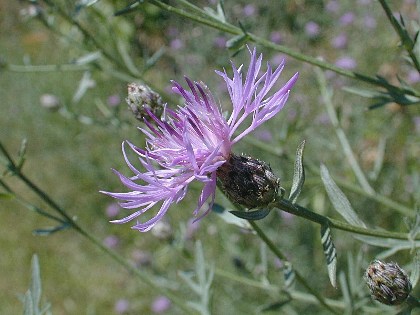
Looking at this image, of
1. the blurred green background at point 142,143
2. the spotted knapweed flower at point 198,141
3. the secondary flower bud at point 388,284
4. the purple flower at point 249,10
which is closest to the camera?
the spotted knapweed flower at point 198,141

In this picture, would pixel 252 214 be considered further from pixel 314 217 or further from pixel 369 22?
pixel 369 22

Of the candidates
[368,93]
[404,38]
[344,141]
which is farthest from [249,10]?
[404,38]

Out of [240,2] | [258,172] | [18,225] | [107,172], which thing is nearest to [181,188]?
[258,172]

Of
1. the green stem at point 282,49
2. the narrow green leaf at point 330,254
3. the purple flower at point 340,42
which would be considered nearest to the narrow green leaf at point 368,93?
the green stem at point 282,49

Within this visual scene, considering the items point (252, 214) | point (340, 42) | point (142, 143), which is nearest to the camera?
point (252, 214)

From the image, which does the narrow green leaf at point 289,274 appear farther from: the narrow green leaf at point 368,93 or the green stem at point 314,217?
the narrow green leaf at point 368,93

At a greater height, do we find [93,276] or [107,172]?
[107,172]

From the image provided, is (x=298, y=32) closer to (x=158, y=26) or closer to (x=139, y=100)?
(x=158, y=26)
